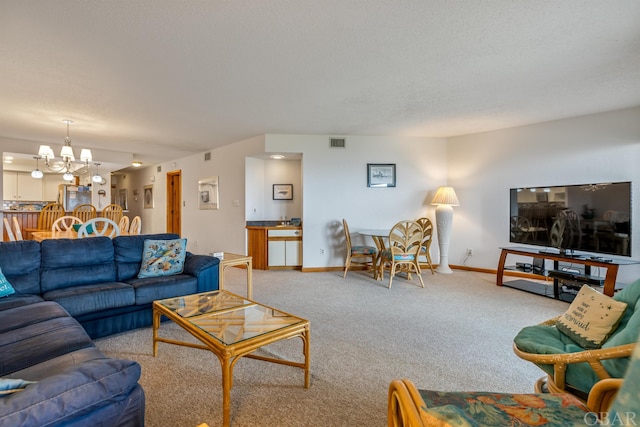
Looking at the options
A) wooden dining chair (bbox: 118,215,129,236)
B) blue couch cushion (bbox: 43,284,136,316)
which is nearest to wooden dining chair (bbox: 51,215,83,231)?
wooden dining chair (bbox: 118,215,129,236)

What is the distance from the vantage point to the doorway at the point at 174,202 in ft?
25.1

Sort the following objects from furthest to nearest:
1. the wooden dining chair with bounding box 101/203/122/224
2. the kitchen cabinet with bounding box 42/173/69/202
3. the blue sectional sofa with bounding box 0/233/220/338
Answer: the kitchen cabinet with bounding box 42/173/69/202 → the wooden dining chair with bounding box 101/203/122/224 → the blue sectional sofa with bounding box 0/233/220/338

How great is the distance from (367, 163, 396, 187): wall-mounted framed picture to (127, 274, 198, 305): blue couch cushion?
A: 3.46 m

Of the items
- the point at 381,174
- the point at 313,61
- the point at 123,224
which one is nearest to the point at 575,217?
the point at 381,174

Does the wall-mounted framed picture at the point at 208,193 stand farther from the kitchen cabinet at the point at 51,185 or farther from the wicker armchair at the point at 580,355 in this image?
the wicker armchair at the point at 580,355

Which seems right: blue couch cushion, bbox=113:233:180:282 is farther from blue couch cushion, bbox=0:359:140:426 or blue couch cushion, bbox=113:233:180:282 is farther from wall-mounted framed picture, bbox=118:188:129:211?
wall-mounted framed picture, bbox=118:188:129:211

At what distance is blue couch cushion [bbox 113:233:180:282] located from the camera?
9.65ft

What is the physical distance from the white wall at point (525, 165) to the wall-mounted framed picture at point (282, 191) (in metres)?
3.02

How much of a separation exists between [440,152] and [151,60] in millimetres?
4658

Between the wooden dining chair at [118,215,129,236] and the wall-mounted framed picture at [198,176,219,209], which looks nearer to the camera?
the wooden dining chair at [118,215,129,236]

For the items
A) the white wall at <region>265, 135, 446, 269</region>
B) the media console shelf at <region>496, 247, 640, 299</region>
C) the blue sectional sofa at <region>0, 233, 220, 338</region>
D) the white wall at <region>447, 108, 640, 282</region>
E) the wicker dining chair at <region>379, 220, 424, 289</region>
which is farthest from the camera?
the white wall at <region>265, 135, 446, 269</region>

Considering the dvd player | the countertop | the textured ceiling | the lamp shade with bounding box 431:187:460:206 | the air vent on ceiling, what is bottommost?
the dvd player

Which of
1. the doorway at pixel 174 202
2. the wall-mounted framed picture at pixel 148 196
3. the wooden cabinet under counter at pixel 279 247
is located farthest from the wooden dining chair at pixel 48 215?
the wooden cabinet under counter at pixel 279 247

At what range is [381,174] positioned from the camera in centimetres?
541
